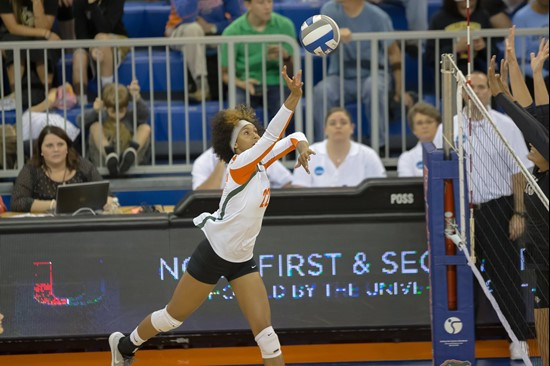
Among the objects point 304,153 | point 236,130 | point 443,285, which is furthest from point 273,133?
point 443,285

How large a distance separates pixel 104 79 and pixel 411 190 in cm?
382

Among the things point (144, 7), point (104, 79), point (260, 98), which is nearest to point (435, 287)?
point (260, 98)

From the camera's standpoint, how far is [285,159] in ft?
37.7

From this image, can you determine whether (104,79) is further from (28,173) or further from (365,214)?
(365,214)

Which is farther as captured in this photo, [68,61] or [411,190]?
[68,61]

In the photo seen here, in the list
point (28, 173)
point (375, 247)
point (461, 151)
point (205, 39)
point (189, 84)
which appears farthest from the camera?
point (189, 84)

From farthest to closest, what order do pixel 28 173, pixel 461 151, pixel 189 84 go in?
1. pixel 189 84
2. pixel 28 173
3. pixel 461 151

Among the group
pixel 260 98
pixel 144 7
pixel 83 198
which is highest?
pixel 144 7

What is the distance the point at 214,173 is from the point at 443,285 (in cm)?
293

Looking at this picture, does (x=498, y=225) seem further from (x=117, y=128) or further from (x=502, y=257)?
(x=117, y=128)

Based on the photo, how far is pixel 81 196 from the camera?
9.57m

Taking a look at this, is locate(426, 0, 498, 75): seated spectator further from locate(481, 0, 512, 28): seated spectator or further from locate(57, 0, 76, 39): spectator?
locate(57, 0, 76, 39): spectator

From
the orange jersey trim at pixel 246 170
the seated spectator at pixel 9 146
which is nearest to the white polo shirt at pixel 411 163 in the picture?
the orange jersey trim at pixel 246 170

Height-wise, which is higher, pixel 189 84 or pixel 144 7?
pixel 144 7
